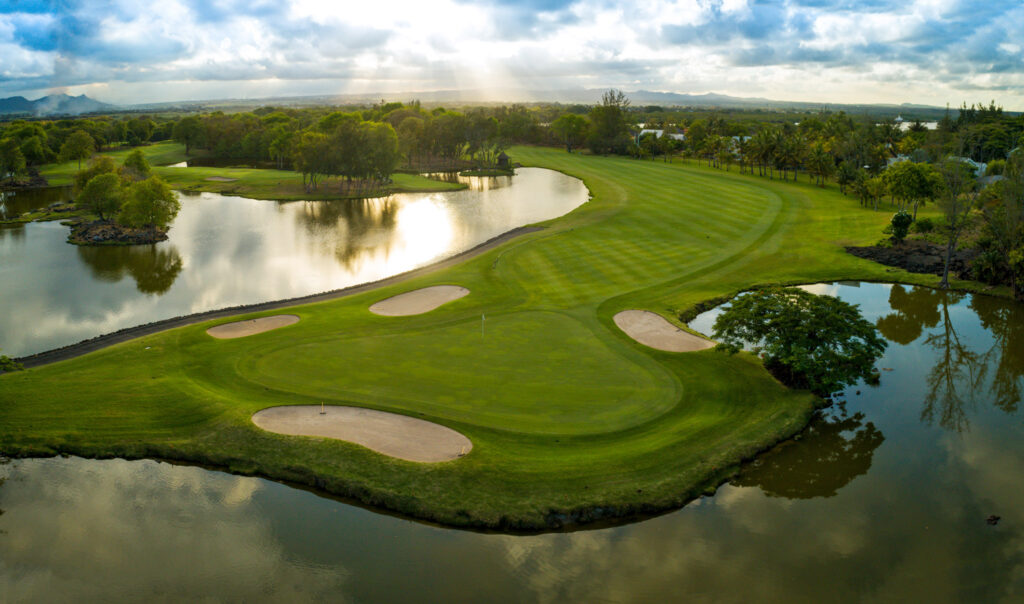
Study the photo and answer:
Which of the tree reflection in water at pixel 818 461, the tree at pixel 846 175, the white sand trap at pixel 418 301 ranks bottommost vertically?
the tree reflection in water at pixel 818 461

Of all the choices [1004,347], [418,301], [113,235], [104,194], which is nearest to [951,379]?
[1004,347]

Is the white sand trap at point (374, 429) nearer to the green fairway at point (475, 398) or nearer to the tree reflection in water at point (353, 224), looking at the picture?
the green fairway at point (475, 398)

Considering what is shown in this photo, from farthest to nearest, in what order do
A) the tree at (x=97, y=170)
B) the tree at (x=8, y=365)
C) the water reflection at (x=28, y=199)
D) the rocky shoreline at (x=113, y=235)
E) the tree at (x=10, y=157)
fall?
the tree at (x=10, y=157)
the water reflection at (x=28, y=199)
the tree at (x=97, y=170)
the rocky shoreline at (x=113, y=235)
the tree at (x=8, y=365)

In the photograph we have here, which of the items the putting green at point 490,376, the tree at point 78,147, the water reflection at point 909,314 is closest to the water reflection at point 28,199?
the tree at point 78,147

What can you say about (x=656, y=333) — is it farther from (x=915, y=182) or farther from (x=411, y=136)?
(x=411, y=136)

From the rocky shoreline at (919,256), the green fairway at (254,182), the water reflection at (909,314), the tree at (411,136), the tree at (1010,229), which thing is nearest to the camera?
the water reflection at (909,314)

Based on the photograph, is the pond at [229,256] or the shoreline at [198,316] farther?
the pond at [229,256]

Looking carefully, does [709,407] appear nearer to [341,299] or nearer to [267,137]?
[341,299]

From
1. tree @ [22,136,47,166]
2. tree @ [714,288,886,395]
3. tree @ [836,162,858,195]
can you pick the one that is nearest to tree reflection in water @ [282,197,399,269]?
tree @ [714,288,886,395]
